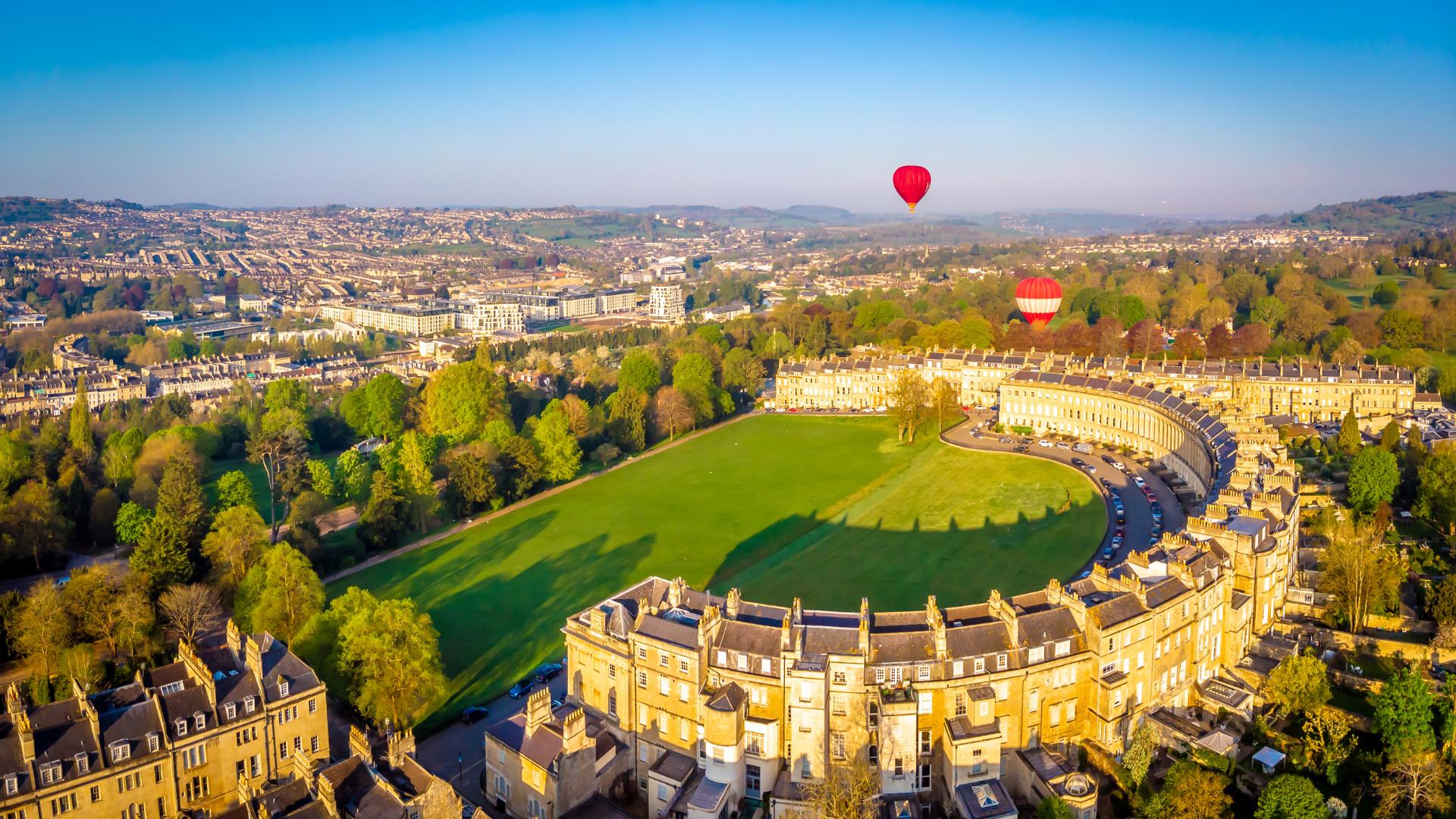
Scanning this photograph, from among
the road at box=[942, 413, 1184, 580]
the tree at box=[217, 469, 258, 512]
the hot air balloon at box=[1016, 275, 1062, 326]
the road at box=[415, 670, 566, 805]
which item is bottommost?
the road at box=[415, 670, 566, 805]

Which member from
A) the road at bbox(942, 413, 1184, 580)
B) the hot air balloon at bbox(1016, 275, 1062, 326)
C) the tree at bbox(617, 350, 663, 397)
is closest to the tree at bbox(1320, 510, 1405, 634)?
the road at bbox(942, 413, 1184, 580)

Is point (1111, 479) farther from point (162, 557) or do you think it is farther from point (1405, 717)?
point (162, 557)

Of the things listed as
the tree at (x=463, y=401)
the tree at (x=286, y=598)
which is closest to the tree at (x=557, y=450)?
the tree at (x=463, y=401)

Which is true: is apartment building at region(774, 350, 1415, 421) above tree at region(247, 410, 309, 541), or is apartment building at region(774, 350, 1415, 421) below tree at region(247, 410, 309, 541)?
above

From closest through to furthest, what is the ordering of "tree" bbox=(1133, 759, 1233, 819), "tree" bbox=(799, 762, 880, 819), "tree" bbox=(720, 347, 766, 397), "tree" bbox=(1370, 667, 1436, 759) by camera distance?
"tree" bbox=(799, 762, 880, 819) < "tree" bbox=(1133, 759, 1233, 819) < "tree" bbox=(1370, 667, 1436, 759) < "tree" bbox=(720, 347, 766, 397)

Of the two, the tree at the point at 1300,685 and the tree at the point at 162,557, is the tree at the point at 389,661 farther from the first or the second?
the tree at the point at 1300,685

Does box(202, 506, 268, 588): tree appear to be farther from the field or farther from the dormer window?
the dormer window
